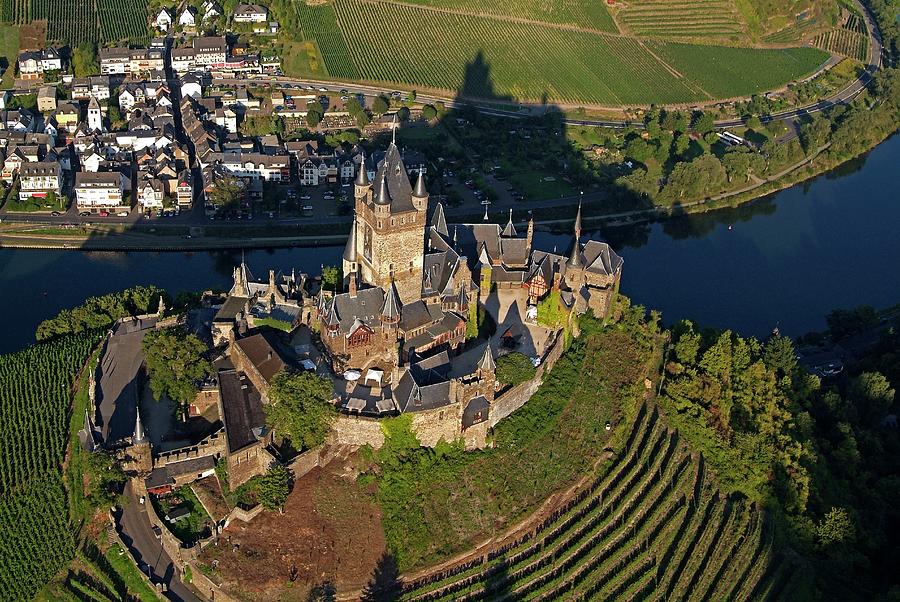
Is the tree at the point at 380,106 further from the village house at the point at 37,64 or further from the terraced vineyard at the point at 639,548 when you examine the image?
the terraced vineyard at the point at 639,548

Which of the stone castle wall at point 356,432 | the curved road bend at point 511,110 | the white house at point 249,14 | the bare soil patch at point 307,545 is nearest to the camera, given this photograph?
the bare soil patch at point 307,545

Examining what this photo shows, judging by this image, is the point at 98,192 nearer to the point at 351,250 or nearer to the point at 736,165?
the point at 351,250

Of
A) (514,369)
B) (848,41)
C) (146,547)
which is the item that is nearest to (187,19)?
(514,369)

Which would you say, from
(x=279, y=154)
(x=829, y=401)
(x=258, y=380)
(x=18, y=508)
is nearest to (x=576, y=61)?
(x=279, y=154)

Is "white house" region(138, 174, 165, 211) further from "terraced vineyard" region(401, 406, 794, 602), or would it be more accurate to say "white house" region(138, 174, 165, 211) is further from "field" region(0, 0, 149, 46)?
"terraced vineyard" region(401, 406, 794, 602)

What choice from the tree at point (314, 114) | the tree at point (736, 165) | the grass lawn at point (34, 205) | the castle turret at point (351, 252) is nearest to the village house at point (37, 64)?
the grass lawn at point (34, 205)

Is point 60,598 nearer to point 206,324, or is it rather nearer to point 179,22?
point 206,324
